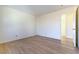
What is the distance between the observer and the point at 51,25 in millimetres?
6836

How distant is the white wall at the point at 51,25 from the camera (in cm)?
638

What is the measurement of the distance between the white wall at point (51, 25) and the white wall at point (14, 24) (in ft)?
2.68

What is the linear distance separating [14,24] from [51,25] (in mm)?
2316

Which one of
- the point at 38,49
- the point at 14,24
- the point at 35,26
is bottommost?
the point at 38,49

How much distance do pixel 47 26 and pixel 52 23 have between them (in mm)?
505

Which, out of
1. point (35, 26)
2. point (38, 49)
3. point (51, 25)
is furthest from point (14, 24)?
point (38, 49)

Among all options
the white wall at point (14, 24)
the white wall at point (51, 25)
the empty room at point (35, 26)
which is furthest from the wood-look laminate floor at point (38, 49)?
the white wall at point (51, 25)

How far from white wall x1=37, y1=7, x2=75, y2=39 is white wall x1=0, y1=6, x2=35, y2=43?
0.82 meters

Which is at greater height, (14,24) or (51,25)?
(14,24)

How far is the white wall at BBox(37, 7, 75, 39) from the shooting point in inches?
251

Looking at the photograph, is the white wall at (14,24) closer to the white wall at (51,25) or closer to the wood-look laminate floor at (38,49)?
the wood-look laminate floor at (38,49)

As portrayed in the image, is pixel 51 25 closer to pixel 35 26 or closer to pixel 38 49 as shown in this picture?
pixel 35 26
